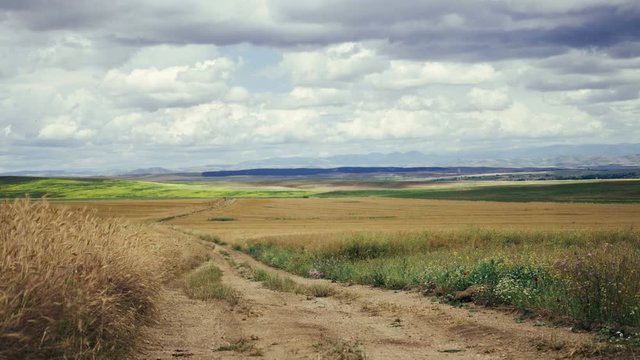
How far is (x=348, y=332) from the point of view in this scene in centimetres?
1356

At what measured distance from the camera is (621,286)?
12.7 m

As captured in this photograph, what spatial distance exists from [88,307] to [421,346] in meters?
5.99

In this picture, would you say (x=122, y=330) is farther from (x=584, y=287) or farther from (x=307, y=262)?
(x=307, y=262)

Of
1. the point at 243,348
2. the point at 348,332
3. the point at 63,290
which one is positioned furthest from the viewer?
the point at 348,332

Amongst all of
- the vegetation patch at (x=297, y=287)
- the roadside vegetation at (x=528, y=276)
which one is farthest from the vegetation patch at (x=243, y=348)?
the vegetation patch at (x=297, y=287)

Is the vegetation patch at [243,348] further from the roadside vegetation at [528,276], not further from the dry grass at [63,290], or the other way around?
the roadside vegetation at [528,276]

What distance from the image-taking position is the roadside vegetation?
41.3ft

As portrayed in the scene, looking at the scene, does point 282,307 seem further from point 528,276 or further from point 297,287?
point 528,276

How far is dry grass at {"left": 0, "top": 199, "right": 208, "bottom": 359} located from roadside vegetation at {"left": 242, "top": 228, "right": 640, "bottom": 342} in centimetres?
838

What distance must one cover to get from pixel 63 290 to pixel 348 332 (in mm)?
6088

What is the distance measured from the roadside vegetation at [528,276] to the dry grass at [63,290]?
8.38 metres

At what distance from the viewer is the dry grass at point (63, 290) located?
8.75m

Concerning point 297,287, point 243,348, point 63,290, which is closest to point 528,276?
point 297,287

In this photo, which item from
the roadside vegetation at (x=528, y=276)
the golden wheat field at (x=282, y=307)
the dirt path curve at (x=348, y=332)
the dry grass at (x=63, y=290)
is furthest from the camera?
the roadside vegetation at (x=528, y=276)
